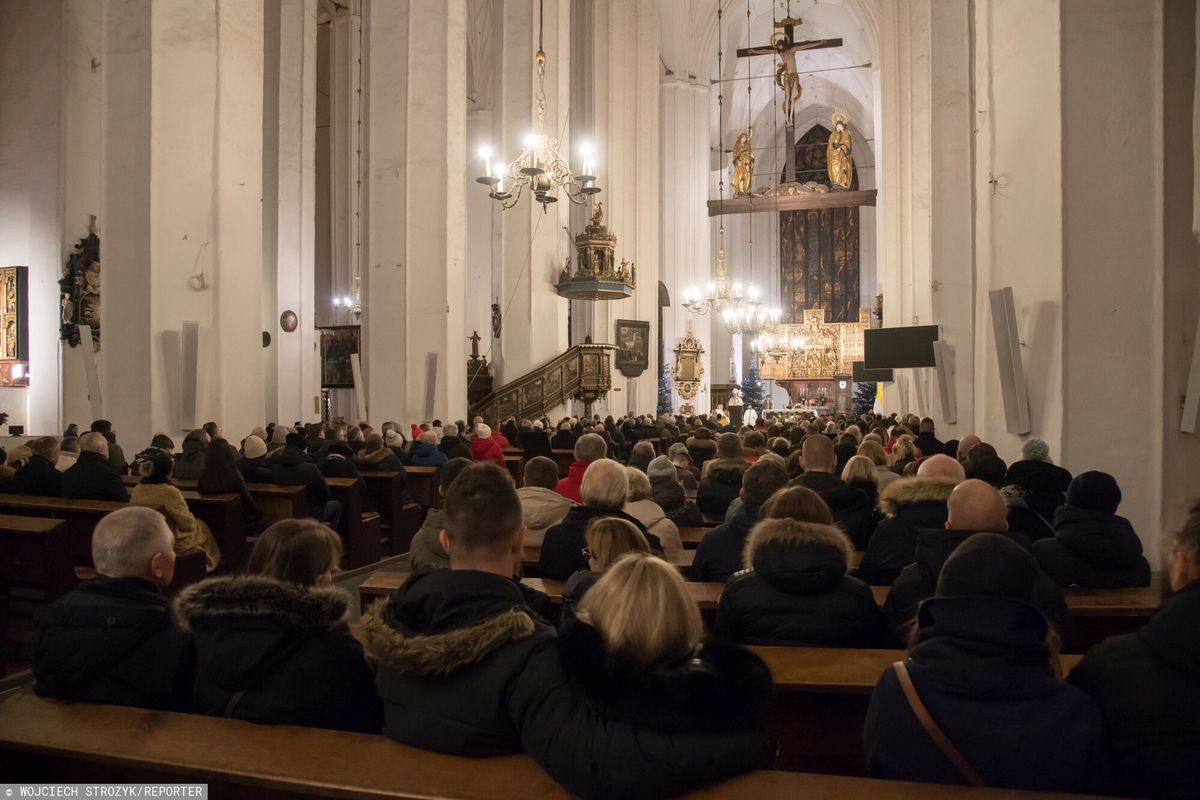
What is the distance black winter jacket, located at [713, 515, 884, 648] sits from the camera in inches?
116

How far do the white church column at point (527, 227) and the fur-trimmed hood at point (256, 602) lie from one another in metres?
15.5

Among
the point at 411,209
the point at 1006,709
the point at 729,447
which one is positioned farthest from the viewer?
the point at 411,209

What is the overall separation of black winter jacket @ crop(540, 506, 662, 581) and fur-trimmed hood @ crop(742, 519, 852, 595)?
1036mm

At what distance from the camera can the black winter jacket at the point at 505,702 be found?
1.78 meters

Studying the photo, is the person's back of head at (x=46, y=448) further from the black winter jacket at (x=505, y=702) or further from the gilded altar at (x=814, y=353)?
the gilded altar at (x=814, y=353)

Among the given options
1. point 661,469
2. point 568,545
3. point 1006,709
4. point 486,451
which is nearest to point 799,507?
point 568,545

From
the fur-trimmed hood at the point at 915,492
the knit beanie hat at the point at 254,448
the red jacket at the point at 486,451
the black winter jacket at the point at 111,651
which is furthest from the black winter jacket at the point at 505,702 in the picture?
the red jacket at the point at 486,451

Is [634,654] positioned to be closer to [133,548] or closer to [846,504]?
[133,548]

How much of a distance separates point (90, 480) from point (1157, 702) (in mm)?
5995

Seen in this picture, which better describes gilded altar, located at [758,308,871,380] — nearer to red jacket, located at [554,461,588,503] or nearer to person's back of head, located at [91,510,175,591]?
red jacket, located at [554,461,588,503]

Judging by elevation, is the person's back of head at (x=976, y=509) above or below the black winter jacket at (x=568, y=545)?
above

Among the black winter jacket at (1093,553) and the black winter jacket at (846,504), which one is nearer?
the black winter jacket at (1093,553)

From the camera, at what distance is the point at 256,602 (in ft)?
7.23

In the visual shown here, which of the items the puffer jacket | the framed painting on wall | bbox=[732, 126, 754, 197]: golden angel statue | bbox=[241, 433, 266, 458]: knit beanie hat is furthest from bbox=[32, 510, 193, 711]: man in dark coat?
bbox=[732, 126, 754, 197]: golden angel statue
